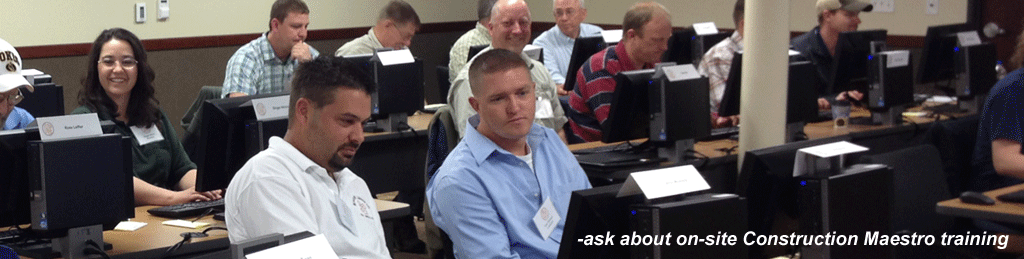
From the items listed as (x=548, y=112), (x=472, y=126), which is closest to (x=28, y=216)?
(x=472, y=126)

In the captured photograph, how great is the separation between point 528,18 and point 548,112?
2.43 ft

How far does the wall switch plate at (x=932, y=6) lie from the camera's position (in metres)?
7.59

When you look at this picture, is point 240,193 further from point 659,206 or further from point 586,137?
point 586,137

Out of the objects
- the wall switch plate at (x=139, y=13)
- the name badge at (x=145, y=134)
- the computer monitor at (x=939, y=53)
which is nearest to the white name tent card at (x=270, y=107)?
the name badge at (x=145, y=134)

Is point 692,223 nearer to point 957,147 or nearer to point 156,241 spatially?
point 156,241

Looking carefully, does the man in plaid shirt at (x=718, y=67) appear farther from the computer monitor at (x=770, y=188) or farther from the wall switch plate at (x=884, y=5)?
the computer monitor at (x=770, y=188)

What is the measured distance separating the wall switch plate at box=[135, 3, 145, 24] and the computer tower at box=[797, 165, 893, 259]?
20.5ft

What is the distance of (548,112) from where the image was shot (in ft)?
15.4

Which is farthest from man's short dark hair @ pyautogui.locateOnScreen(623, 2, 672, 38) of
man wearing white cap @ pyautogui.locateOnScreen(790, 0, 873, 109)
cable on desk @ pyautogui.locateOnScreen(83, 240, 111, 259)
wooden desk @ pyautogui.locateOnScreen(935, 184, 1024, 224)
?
cable on desk @ pyautogui.locateOnScreen(83, 240, 111, 259)

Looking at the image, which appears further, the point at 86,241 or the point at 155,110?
the point at 155,110

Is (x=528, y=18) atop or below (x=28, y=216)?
atop

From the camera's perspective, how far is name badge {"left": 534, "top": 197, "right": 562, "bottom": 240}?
2871mm

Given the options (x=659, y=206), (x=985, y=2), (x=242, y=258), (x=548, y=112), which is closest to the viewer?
(x=242, y=258)

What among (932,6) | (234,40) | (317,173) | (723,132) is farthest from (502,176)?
(234,40)
